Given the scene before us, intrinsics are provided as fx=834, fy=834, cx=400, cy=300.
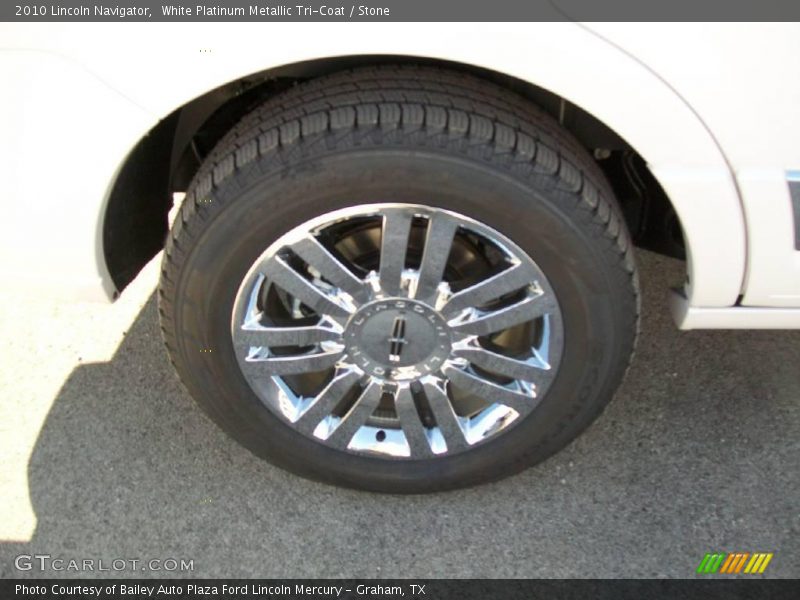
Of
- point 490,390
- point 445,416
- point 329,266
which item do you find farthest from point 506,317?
point 329,266

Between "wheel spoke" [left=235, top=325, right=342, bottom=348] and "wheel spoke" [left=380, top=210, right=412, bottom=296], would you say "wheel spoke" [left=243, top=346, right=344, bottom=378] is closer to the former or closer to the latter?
"wheel spoke" [left=235, top=325, right=342, bottom=348]

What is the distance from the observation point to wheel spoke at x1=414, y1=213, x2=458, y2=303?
6.13 ft

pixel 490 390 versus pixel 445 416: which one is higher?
pixel 490 390

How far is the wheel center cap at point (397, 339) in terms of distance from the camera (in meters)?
2.01

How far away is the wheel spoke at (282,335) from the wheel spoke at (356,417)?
19 centimetres

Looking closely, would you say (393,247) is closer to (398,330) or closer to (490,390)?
(398,330)

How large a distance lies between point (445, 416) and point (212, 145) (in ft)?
3.21

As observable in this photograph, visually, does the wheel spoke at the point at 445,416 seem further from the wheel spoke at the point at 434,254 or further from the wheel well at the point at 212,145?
the wheel well at the point at 212,145

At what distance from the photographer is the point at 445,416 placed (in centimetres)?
217

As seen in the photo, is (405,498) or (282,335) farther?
(405,498)

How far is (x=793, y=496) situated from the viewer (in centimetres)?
235
